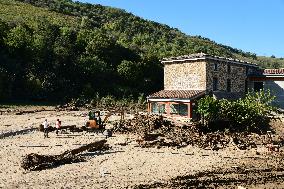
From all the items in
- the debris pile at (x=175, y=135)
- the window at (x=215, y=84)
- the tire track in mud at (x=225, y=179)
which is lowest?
the tire track in mud at (x=225, y=179)

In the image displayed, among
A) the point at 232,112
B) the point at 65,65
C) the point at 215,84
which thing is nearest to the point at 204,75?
the point at 215,84

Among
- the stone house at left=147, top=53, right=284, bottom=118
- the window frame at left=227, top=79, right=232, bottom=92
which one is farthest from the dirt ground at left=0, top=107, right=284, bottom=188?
the window frame at left=227, top=79, right=232, bottom=92

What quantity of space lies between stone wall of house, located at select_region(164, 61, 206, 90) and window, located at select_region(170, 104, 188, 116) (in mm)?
4213

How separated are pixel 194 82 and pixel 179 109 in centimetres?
521

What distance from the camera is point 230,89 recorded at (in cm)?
5344

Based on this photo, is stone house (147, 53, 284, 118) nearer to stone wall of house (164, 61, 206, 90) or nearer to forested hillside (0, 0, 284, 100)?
stone wall of house (164, 61, 206, 90)

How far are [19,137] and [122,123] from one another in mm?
10848

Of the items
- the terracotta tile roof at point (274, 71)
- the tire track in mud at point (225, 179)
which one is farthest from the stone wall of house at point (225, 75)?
the tire track in mud at point (225, 179)

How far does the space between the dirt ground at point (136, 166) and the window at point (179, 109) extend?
9.60 metres

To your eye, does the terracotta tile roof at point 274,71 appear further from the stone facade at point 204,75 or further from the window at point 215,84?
the window at point 215,84

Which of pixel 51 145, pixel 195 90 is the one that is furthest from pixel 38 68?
pixel 51 145

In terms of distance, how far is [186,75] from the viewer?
2035 inches

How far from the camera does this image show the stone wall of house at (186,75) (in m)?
49.4

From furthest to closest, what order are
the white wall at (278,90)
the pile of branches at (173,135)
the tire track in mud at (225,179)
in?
the white wall at (278,90) → the pile of branches at (173,135) → the tire track in mud at (225,179)
